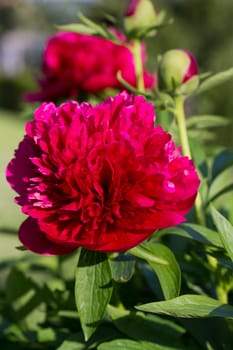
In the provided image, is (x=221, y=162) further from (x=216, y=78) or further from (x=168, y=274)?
(x=168, y=274)

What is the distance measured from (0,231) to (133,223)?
0.80m

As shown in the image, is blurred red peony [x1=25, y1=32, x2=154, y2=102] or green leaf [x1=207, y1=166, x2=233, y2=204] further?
blurred red peony [x1=25, y1=32, x2=154, y2=102]

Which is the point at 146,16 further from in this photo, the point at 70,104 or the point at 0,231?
the point at 0,231

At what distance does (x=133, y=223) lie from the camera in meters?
0.81

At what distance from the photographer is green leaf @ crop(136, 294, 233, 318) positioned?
78cm

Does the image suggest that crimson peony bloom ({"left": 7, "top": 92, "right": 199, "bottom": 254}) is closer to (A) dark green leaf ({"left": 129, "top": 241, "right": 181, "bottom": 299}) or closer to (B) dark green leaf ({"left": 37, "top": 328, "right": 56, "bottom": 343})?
(A) dark green leaf ({"left": 129, "top": 241, "right": 181, "bottom": 299})

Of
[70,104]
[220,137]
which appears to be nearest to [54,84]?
[70,104]

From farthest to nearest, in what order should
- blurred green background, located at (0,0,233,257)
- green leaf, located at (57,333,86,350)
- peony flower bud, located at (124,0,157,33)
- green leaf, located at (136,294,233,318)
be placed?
blurred green background, located at (0,0,233,257) < peony flower bud, located at (124,0,157,33) < green leaf, located at (57,333,86,350) < green leaf, located at (136,294,233,318)

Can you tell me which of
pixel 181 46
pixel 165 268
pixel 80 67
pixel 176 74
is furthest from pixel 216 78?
pixel 181 46

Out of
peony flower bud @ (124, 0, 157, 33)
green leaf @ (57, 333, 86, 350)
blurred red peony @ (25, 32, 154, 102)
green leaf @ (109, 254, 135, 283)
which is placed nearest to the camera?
green leaf @ (109, 254, 135, 283)

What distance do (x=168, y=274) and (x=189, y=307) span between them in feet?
0.17

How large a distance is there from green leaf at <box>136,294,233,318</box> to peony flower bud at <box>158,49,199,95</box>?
347mm

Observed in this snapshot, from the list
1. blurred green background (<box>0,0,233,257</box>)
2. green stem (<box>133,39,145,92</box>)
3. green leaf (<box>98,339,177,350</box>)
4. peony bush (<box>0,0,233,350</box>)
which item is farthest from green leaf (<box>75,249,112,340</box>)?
blurred green background (<box>0,0,233,257</box>)

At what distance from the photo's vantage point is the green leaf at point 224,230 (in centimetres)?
85
